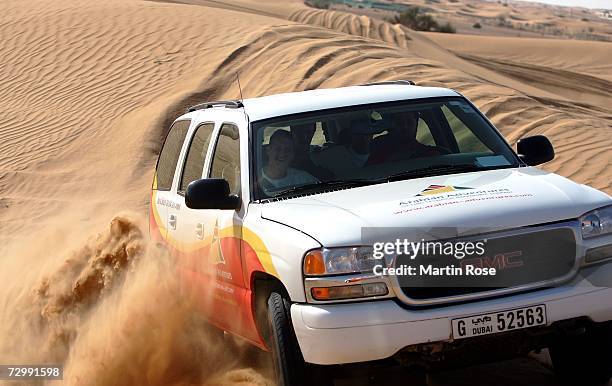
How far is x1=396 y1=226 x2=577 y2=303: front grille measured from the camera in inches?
186

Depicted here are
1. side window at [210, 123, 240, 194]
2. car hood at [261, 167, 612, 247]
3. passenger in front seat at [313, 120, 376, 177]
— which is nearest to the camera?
car hood at [261, 167, 612, 247]

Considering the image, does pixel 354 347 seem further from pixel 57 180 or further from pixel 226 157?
pixel 57 180

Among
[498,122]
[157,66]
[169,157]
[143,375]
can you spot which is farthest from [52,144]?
[143,375]

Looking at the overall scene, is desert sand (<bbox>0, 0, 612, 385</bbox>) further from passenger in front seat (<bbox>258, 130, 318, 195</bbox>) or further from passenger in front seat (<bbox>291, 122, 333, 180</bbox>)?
passenger in front seat (<bbox>291, 122, 333, 180</bbox>)

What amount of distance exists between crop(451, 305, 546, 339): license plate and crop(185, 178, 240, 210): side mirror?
1587mm

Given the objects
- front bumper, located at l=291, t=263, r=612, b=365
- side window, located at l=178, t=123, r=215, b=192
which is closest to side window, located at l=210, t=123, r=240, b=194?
side window, located at l=178, t=123, r=215, b=192

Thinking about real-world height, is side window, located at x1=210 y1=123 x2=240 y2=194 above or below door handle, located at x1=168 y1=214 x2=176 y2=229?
above

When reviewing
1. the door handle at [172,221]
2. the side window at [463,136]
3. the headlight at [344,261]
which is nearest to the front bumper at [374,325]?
the headlight at [344,261]

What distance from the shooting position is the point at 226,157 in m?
6.29

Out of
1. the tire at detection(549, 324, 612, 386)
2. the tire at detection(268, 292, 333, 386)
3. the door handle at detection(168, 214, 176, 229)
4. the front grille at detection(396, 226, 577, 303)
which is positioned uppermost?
the front grille at detection(396, 226, 577, 303)

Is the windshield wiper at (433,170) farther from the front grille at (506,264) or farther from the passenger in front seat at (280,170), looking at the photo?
the front grille at (506,264)

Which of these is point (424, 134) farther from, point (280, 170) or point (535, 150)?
point (280, 170)

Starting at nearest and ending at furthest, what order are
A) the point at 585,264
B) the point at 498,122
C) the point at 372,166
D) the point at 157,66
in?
the point at 585,264 < the point at 372,166 < the point at 498,122 < the point at 157,66

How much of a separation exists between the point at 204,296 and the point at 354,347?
1752 mm
